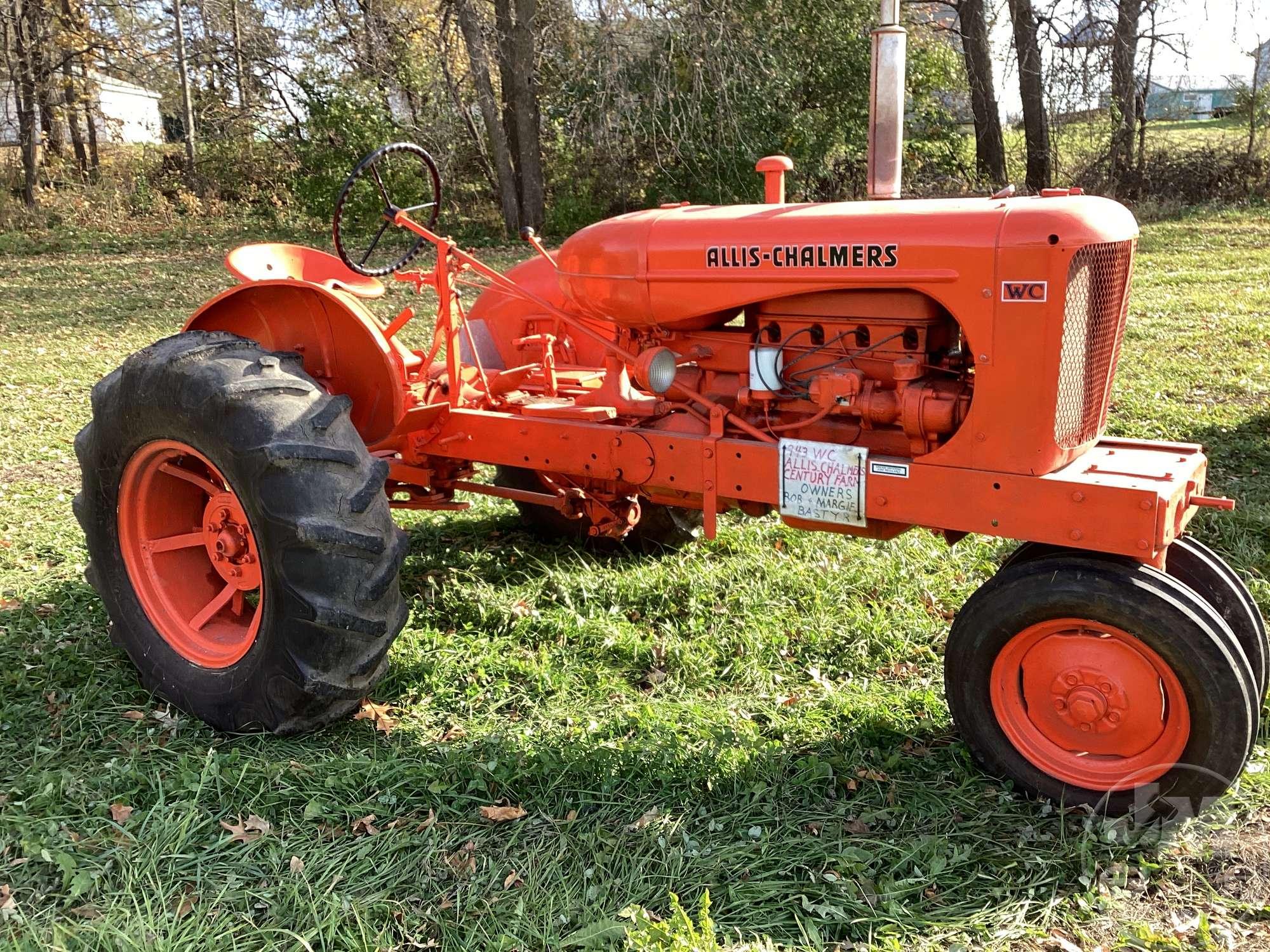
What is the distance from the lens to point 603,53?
540 inches

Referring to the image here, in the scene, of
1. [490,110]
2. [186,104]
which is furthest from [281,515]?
[186,104]

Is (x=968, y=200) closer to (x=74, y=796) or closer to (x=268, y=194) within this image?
(x=74, y=796)

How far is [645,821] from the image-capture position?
9.50 ft

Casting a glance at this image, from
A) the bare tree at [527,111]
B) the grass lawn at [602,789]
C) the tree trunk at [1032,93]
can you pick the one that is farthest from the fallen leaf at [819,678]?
the tree trunk at [1032,93]

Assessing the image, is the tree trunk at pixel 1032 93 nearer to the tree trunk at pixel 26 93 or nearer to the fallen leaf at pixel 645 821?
the fallen leaf at pixel 645 821

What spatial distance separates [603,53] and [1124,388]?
9.04m

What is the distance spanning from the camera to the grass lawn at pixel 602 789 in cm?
253

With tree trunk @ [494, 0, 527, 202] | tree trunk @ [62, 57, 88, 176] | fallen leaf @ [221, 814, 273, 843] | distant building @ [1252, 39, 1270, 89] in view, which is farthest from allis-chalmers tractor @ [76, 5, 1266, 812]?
tree trunk @ [62, 57, 88, 176]

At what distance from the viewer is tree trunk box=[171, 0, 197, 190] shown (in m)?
20.6

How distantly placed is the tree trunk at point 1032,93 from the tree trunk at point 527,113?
7542mm

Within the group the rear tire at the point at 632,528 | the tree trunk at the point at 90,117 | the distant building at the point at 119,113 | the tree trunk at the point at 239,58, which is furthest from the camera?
the distant building at the point at 119,113

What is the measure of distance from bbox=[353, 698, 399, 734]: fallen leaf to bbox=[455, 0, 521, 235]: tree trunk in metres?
13.5

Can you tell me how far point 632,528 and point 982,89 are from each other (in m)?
14.7

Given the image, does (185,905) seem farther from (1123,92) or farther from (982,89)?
(1123,92)
